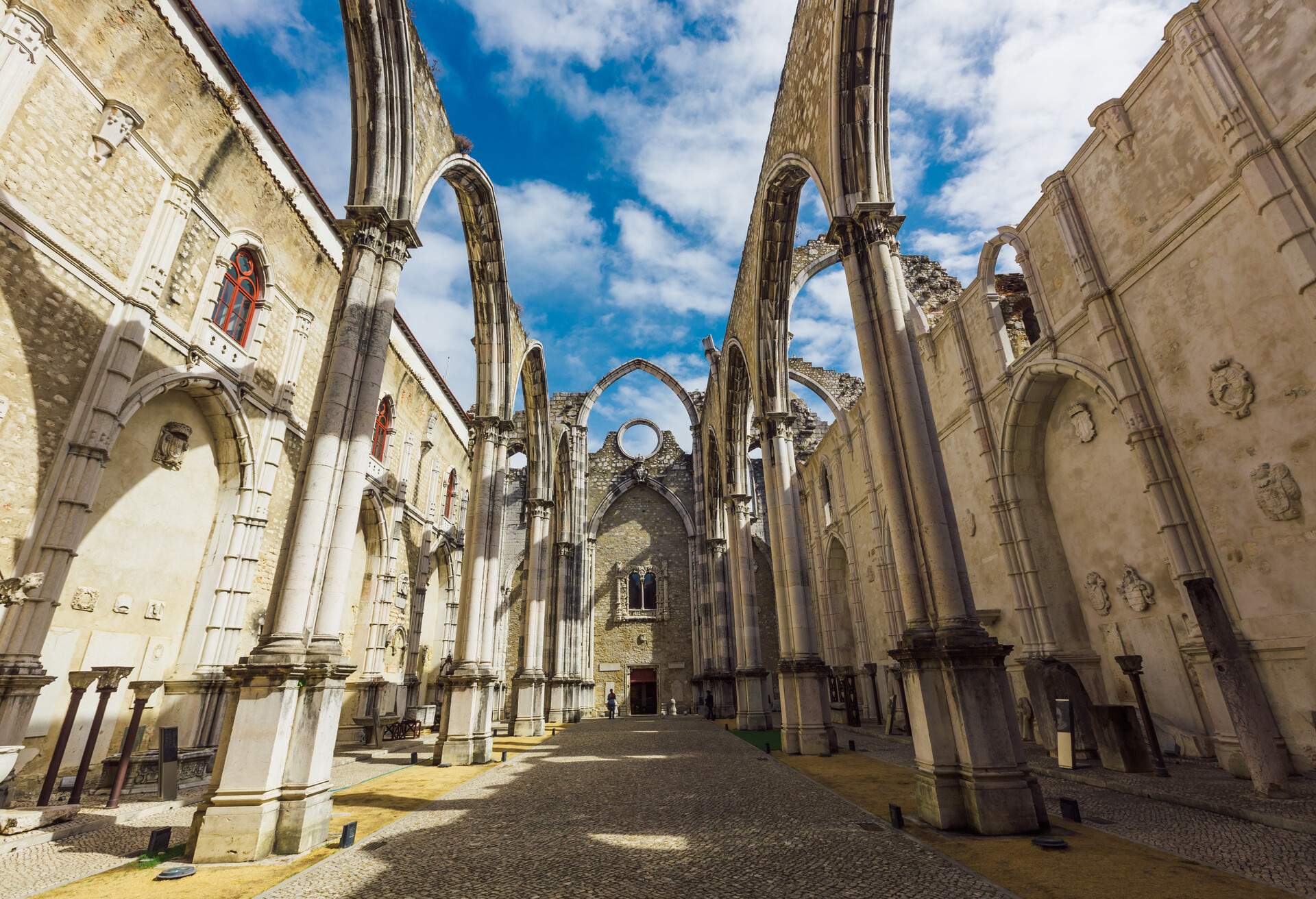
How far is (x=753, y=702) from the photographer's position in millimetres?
14672

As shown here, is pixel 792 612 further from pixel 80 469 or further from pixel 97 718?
pixel 80 469

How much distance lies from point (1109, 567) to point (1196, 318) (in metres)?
4.17

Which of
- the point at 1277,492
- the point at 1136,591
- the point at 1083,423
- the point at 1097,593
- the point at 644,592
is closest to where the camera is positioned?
the point at 1277,492

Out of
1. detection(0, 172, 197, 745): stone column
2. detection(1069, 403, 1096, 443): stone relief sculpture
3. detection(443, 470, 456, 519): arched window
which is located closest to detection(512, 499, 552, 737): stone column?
detection(443, 470, 456, 519): arched window

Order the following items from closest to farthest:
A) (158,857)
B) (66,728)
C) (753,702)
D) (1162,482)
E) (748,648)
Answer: (158,857)
(66,728)
(1162,482)
(748,648)
(753,702)

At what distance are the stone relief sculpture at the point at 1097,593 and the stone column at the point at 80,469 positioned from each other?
49.6 feet

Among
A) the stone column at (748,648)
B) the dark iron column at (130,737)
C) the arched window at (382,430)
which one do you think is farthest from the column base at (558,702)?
the dark iron column at (130,737)

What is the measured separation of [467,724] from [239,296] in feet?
30.6

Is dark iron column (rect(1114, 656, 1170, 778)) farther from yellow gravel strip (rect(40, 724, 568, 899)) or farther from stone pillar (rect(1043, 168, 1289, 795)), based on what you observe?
yellow gravel strip (rect(40, 724, 568, 899))

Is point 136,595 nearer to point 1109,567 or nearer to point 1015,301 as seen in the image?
point 1109,567

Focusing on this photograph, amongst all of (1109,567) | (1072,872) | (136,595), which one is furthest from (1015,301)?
(136,595)

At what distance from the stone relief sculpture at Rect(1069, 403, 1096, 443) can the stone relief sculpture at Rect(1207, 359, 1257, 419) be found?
2.38 metres

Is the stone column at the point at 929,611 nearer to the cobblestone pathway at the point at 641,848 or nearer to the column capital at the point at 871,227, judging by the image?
the column capital at the point at 871,227

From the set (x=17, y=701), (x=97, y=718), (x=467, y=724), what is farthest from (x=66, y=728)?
(x=467, y=724)
